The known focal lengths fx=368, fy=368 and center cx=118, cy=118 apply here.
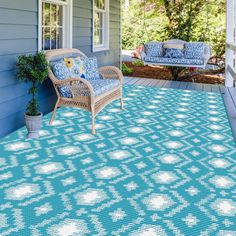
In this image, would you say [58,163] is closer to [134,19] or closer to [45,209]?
[45,209]

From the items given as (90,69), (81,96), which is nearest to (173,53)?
(90,69)

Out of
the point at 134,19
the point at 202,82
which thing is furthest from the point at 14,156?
the point at 134,19

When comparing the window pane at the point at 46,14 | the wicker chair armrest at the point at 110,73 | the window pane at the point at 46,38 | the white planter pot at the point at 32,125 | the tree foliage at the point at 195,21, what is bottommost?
the white planter pot at the point at 32,125

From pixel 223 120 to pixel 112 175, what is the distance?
2.50 m

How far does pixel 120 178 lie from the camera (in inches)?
116

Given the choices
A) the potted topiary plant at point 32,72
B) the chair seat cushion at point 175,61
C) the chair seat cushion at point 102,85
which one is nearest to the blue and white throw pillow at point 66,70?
the chair seat cushion at point 102,85

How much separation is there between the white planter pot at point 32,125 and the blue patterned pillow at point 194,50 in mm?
4735

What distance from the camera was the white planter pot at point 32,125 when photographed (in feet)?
12.7

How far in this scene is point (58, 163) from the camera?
321 cm

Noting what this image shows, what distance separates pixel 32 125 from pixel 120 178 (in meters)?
1.39

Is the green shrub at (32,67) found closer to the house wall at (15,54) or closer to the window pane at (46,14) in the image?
the house wall at (15,54)

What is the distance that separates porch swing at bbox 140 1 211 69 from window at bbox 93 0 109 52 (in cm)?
84

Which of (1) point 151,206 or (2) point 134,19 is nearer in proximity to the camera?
(1) point 151,206

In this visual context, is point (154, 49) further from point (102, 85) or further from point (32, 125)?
point (32, 125)
